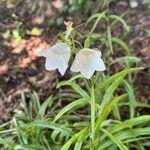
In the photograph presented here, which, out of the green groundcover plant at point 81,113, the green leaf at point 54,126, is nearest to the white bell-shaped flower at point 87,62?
the green groundcover plant at point 81,113

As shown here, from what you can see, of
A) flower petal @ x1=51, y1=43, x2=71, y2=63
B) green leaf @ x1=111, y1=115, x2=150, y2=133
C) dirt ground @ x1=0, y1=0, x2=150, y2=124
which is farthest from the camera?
dirt ground @ x1=0, y1=0, x2=150, y2=124

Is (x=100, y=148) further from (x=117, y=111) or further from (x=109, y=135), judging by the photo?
(x=117, y=111)

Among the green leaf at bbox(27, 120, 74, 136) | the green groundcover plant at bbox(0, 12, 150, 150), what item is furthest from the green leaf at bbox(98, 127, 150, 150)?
the green leaf at bbox(27, 120, 74, 136)

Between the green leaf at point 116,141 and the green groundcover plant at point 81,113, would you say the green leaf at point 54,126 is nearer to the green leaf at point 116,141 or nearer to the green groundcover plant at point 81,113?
the green groundcover plant at point 81,113

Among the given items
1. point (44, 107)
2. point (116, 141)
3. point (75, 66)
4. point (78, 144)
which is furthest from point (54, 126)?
point (75, 66)

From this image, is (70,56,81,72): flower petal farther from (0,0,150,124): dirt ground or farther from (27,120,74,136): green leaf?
(0,0,150,124): dirt ground

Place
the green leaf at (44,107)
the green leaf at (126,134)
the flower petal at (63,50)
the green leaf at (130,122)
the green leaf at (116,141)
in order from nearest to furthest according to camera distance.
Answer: the flower petal at (63,50) → the green leaf at (116,141) → the green leaf at (130,122) → the green leaf at (126,134) → the green leaf at (44,107)

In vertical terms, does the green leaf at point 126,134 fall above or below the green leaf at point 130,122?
below
